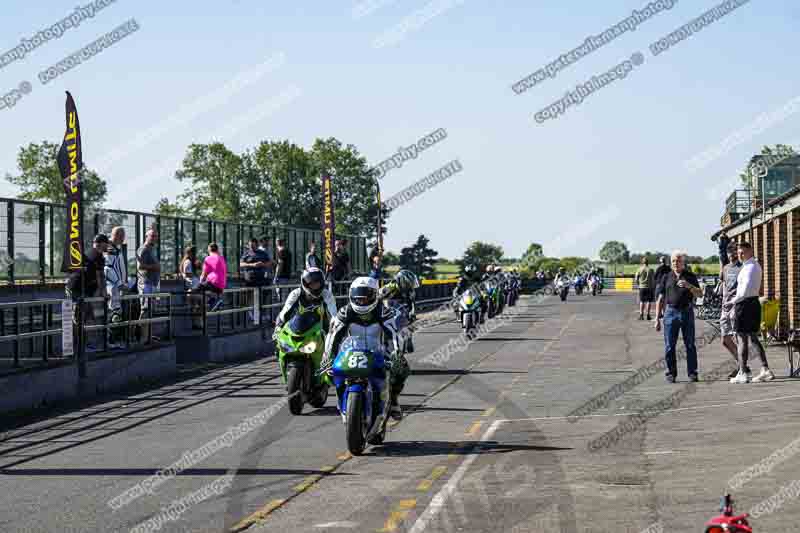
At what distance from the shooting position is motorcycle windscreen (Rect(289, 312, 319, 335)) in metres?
14.6

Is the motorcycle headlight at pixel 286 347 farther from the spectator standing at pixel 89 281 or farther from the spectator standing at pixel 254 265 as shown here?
the spectator standing at pixel 254 265

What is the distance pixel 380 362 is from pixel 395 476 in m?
1.79

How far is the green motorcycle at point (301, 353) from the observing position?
47.6 feet

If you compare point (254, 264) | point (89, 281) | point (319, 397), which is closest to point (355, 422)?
point (319, 397)

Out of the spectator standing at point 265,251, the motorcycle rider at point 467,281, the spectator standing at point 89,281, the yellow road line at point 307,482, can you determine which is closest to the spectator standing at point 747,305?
the yellow road line at point 307,482

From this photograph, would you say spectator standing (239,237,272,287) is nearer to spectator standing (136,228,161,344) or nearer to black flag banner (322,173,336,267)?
spectator standing (136,228,161,344)

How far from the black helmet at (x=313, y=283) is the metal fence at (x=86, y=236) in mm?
7831

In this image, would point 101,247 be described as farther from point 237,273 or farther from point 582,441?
point 237,273

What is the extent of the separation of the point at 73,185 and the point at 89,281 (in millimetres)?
1490

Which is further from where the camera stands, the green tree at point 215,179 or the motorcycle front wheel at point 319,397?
the green tree at point 215,179

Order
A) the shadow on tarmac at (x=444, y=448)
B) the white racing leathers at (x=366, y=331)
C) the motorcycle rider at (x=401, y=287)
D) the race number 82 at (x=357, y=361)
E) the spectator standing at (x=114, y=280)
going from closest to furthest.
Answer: the shadow on tarmac at (x=444, y=448), the race number 82 at (x=357, y=361), the white racing leathers at (x=366, y=331), the motorcycle rider at (x=401, y=287), the spectator standing at (x=114, y=280)

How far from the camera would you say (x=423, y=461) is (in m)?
10.8

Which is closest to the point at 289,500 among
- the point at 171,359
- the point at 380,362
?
the point at 380,362

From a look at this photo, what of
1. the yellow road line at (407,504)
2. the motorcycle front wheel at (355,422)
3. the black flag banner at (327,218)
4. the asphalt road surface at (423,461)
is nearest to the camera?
the asphalt road surface at (423,461)
